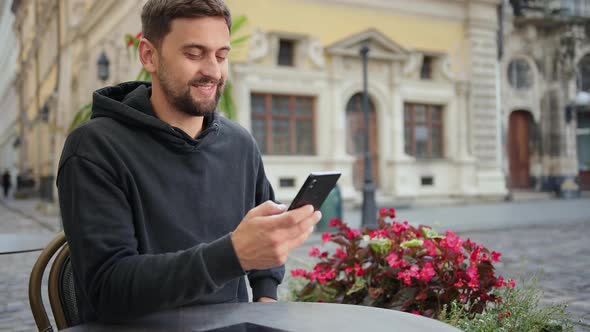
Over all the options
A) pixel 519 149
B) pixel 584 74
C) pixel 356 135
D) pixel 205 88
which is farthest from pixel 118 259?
pixel 584 74

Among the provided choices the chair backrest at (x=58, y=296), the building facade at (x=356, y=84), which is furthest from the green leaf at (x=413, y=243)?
the building facade at (x=356, y=84)

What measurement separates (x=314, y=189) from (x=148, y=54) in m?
0.70

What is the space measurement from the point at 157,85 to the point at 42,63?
30.8 metres

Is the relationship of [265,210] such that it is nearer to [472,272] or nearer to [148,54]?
[148,54]

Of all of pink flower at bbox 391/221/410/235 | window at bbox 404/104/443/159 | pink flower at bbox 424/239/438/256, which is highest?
window at bbox 404/104/443/159

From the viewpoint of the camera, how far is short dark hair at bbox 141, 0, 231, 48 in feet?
5.17

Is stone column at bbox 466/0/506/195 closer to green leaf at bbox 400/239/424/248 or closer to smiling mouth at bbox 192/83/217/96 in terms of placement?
green leaf at bbox 400/239/424/248

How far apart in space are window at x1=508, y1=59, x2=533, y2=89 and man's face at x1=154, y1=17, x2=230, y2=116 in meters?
22.0

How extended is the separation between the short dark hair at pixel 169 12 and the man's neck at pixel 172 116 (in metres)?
0.17

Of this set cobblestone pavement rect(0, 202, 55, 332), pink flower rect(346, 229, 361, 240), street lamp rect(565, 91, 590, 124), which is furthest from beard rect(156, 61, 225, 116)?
street lamp rect(565, 91, 590, 124)

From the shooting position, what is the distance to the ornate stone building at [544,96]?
22172 mm

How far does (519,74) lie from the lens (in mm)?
22312

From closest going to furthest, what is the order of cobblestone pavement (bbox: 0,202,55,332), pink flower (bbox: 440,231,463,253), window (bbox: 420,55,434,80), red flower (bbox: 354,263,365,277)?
pink flower (bbox: 440,231,463,253) → red flower (bbox: 354,263,365,277) → cobblestone pavement (bbox: 0,202,55,332) → window (bbox: 420,55,434,80)

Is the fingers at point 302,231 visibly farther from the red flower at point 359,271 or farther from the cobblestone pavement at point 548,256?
the cobblestone pavement at point 548,256
